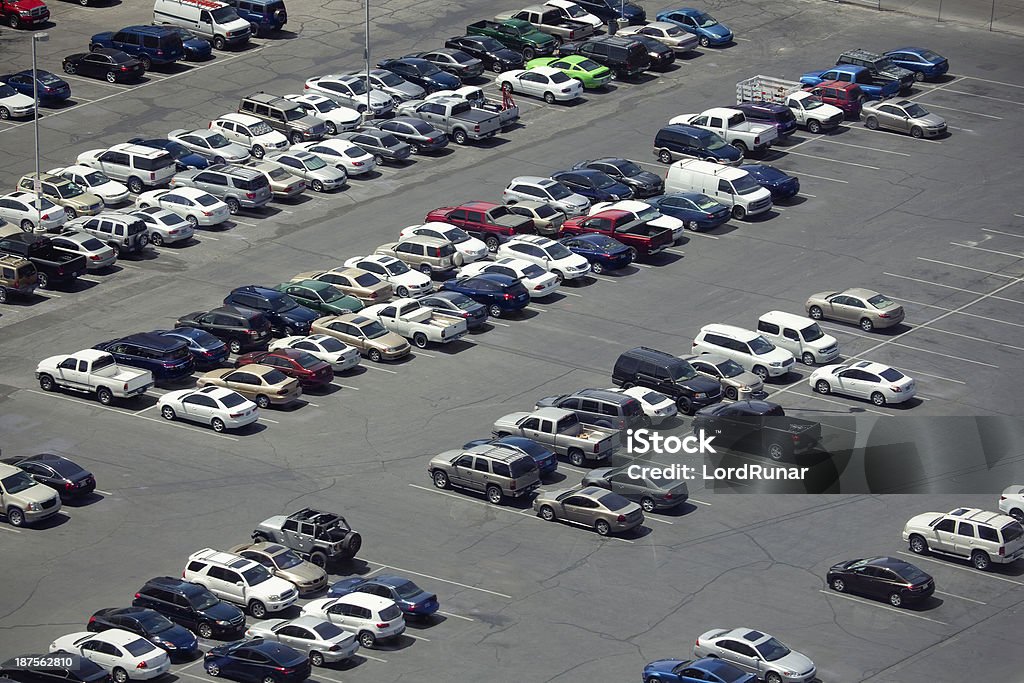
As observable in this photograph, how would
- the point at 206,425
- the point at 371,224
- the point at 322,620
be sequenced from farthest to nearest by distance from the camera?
the point at 371,224 < the point at 206,425 < the point at 322,620

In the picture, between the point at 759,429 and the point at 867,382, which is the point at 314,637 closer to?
the point at 759,429

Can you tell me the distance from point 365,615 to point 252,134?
39.3 meters

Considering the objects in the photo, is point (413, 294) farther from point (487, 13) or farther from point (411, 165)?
point (487, 13)

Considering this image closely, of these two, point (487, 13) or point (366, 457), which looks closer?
point (366, 457)

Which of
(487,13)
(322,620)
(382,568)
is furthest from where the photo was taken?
(487,13)

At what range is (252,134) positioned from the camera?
3423 inches

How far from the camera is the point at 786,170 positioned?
8712 centimetres

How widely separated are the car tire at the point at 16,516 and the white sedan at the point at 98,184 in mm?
25594

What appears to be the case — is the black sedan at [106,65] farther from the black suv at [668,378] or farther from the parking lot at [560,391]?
the black suv at [668,378]

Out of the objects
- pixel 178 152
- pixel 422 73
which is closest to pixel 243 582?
pixel 178 152

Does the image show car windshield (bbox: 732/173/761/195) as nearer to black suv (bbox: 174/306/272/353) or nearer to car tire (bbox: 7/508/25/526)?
black suv (bbox: 174/306/272/353)

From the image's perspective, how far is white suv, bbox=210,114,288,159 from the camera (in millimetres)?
86750

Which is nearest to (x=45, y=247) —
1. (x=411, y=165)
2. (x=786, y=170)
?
(x=411, y=165)

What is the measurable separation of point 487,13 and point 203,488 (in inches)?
1981
